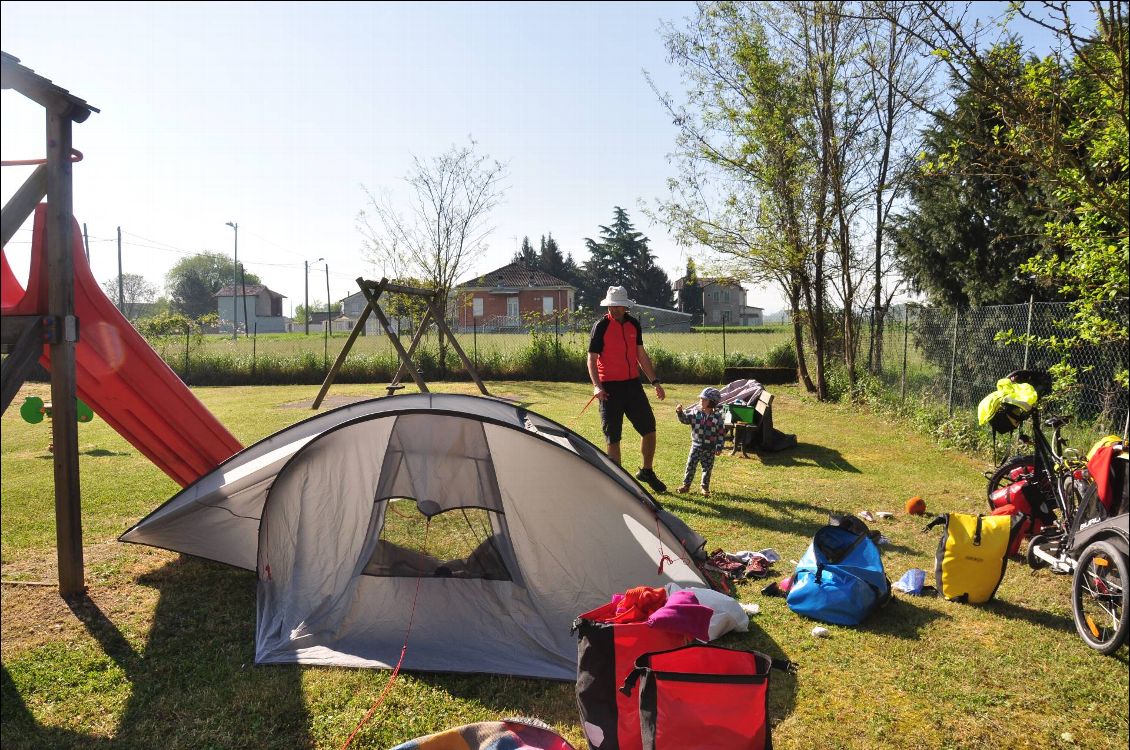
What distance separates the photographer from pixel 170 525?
4684mm

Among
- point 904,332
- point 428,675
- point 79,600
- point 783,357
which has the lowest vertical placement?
point 428,675

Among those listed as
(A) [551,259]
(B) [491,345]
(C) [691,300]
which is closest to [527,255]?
(A) [551,259]

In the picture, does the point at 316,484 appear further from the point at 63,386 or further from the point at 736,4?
the point at 736,4

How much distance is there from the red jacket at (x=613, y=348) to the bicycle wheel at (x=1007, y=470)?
3.13 m

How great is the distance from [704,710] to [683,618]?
0.40 m

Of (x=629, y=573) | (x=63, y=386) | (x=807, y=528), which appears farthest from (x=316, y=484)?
(x=807, y=528)

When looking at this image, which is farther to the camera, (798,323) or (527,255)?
(527,255)

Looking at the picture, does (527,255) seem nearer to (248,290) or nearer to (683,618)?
(248,290)

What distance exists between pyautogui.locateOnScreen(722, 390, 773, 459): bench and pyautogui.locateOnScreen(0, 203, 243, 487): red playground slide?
19.2ft

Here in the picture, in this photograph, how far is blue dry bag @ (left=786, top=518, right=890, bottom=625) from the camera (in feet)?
13.6

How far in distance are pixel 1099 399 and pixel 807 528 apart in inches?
220

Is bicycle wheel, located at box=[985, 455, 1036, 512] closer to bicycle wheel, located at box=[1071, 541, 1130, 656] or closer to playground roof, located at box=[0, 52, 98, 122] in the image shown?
bicycle wheel, located at box=[1071, 541, 1130, 656]

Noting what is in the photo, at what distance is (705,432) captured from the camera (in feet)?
22.4

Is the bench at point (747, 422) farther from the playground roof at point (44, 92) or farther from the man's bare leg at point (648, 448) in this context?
the playground roof at point (44, 92)
